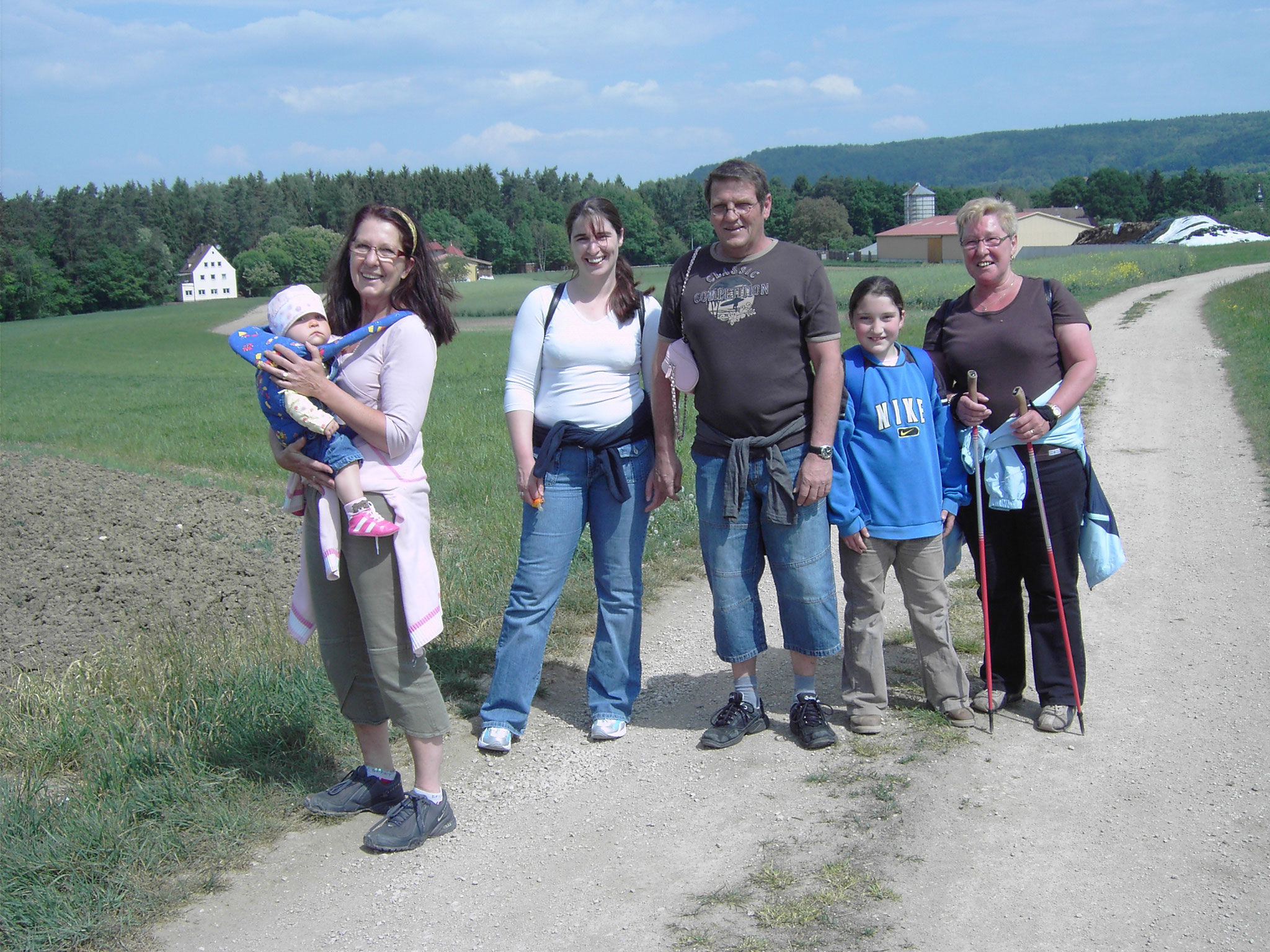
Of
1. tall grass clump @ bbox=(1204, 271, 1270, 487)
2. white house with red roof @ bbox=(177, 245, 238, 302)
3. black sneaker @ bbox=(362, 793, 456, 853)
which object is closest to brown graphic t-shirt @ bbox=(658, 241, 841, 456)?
black sneaker @ bbox=(362, 793, 456, 853)

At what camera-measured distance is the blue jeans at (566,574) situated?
167 inches

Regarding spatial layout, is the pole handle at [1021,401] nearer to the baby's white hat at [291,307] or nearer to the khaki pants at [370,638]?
the khaki pants at [370,638]

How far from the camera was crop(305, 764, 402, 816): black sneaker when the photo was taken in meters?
3.59

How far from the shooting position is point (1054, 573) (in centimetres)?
421

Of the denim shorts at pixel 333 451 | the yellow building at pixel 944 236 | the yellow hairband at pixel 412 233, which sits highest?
the yellow building at pixel 944 236

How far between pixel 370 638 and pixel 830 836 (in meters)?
1.67

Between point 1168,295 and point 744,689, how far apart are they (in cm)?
3189

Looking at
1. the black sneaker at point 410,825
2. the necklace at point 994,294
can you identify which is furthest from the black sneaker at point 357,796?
the necklace at point 994,294

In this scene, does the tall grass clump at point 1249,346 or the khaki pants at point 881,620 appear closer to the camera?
the khaki pants at point 881,620

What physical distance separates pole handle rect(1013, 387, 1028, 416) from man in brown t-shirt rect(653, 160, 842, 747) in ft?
2.33

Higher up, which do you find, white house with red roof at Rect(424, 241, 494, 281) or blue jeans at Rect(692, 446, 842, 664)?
white house with red roof at Rect(424, 241, 494, 281)

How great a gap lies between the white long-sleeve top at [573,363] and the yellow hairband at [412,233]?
0.69 metres

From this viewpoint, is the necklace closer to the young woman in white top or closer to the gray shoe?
the young woman in white top

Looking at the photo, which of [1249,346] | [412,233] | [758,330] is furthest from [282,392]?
[1249,346]
